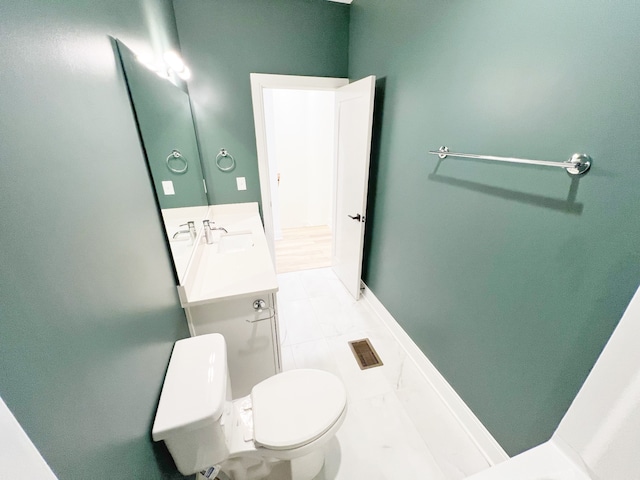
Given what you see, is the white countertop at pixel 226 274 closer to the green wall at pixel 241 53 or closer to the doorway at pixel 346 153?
the doorway at pixel 346 153

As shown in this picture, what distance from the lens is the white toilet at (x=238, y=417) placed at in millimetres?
791

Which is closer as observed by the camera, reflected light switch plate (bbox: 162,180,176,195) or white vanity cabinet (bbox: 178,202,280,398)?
reflected light switch plate (bbox: 162,180,176,195)

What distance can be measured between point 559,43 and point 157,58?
172cm

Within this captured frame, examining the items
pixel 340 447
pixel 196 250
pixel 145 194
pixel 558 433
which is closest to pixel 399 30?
pixel 145 194

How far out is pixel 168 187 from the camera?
1158 millimetres

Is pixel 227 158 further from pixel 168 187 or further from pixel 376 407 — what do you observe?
pixel 376 407

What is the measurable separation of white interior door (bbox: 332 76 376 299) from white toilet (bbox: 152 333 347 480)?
1.33 m

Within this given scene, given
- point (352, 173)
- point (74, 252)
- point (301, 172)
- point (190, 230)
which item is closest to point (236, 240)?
point (190, 230)

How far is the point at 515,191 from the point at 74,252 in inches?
54.8

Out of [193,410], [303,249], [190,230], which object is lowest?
[303,249]

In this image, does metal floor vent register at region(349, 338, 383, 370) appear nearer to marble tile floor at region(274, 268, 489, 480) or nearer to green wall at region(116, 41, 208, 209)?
marble tile floor at region(274, 268, 489, 480)

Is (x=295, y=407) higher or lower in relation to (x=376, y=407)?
higher

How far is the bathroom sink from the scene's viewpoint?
193 cm

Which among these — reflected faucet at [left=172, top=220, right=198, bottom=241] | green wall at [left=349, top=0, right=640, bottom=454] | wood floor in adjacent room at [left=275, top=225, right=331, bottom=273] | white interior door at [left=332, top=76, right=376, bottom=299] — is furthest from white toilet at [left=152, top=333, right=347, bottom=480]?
wood floor in adjacent room at [left=275, top=225, right=331, bottom=273]
